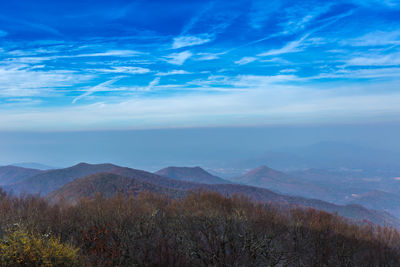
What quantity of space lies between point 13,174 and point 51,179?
5344 centimetres

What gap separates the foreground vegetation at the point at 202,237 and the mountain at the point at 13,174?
168974 millimetres

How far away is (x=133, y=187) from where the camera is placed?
83812 millimetres

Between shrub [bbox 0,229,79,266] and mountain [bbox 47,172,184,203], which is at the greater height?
shrub [bbox 0,229,79,266]

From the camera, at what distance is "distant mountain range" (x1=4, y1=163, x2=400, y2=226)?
3278 inches

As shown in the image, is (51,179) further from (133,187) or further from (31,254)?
(31,254)

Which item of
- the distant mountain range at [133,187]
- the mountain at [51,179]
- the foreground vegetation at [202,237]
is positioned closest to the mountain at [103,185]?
the distant mountain range at [133,187]

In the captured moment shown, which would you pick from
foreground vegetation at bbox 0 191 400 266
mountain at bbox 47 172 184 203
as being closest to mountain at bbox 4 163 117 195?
mountain at bbox 47 172 184 203

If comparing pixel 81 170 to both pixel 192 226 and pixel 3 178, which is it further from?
pixel 192 226

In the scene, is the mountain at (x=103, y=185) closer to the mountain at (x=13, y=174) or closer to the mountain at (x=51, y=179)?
the mountain at (x=51, y=179)

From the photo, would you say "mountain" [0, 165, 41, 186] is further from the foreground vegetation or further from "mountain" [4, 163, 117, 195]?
the foreground vegetation

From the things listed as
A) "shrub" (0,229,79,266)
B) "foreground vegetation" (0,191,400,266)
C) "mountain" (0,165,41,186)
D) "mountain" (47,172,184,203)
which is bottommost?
"mountain" (0,165,41,186)

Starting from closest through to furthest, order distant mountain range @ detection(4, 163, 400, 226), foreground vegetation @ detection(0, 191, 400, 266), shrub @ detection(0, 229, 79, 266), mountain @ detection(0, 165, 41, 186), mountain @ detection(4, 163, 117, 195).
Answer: shrub @ detection(0, 229, 79, 266), foreground vegetation @ detection(0, 191, 400, 266), distant mountain range @ detection(4, 163, 400, 226), mountain @ detection(4, 163, 117, 195), mountain @ detection(0, 165, 41, 186)

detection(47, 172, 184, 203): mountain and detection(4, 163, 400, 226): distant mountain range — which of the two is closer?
detection(47, 172, 184, 203): mountain

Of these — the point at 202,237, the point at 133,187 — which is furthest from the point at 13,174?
the point at 202,237
